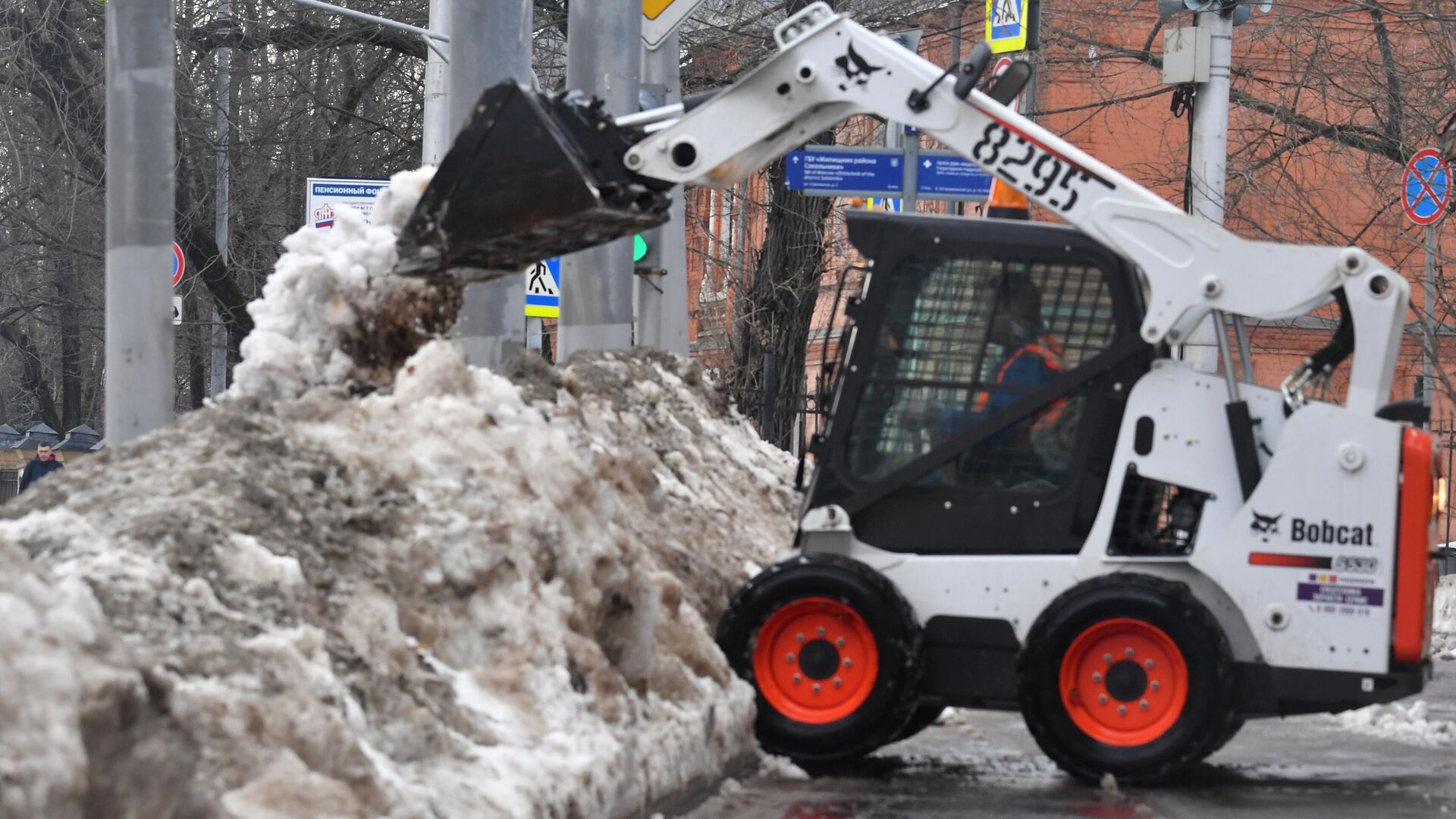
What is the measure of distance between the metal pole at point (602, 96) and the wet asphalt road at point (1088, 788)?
15.7 feet

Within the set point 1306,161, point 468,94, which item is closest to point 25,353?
point 1306,161

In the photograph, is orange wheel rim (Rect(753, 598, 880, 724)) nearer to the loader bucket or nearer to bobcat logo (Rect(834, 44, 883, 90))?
the loader bucket

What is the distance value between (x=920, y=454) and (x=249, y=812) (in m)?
4.72

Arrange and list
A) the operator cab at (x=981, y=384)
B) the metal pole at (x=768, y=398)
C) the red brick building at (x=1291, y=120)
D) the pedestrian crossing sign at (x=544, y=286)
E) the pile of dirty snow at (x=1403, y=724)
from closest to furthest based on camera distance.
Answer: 1. the operator cab at (x=981, y=384)
2. the pile of dirty snow at (x=1403, y=724)
3. the red brick building at (x=1291, y=120)
4. the pedestrian crossing sign at (x=544, y=286)
5. the metal pole at (x=768, y=398)

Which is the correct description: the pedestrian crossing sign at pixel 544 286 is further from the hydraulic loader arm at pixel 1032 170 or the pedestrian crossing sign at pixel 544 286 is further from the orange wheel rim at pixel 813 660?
the orange wheel rim at pixel 813 660

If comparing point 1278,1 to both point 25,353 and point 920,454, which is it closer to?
point 920,454

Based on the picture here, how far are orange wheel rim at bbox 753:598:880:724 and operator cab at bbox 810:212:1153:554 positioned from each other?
0.47 meters

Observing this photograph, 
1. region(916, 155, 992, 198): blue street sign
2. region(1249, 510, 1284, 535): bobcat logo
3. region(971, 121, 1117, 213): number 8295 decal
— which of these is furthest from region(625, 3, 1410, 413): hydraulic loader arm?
region(916, 155, 992, 198): blue street sign

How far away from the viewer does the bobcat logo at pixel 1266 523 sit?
8336mm

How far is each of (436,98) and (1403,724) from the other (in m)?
10.7

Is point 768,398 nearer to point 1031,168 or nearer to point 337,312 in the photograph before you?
point 1031,168

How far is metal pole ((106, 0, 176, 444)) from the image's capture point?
952cm

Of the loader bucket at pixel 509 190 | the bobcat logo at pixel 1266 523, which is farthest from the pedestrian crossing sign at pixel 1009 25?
the bobcat logo at pixel 1266 523

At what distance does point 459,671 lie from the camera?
6.31 m
